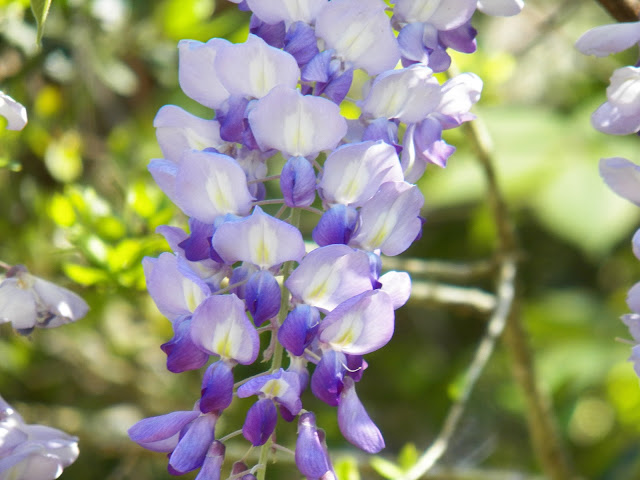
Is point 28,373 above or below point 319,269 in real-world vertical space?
below

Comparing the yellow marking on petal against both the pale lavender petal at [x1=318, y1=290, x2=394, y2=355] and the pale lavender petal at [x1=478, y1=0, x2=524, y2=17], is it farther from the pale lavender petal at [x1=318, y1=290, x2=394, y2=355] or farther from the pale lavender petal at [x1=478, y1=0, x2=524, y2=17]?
the pale lavender petal at [x1=478, y1=0, x2=524, y2=17]

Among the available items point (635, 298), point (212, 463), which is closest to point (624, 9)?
point (635, 298)

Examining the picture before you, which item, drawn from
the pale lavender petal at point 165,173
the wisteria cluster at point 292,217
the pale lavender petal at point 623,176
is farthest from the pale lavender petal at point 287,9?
the pale lavender petal at point 623,176

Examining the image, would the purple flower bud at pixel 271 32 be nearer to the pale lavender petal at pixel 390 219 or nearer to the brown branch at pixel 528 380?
the pale lavender petal at pixel 390 219

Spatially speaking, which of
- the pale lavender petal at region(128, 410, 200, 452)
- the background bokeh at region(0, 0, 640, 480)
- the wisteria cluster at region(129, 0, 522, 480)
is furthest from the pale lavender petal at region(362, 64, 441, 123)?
the background bokeh at region(0, 0, 640, 480)

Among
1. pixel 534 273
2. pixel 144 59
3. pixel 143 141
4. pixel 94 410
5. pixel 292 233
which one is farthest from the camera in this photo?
pixel 534 273

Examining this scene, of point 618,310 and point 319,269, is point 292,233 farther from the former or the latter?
point 618,310

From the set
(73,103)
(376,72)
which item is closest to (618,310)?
(73,103)
